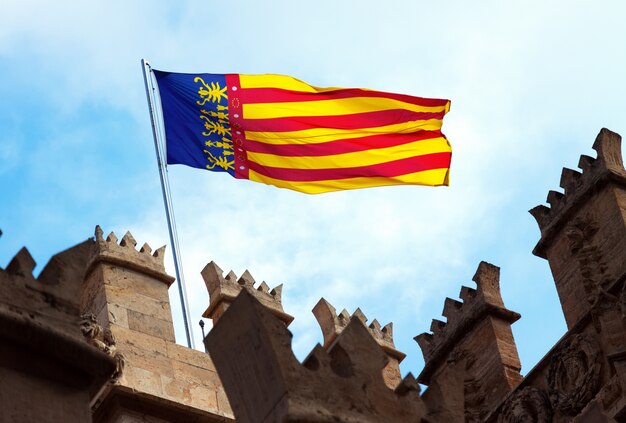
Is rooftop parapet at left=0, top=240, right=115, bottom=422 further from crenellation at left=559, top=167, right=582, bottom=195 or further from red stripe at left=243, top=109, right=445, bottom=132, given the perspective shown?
red stripe at left=243, top=109, right=445, bottom=132

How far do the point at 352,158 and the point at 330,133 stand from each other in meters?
0.57

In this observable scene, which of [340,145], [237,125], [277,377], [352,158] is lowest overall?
[277,377]

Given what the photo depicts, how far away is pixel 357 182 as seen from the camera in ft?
62.8

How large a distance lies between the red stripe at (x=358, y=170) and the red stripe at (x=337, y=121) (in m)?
0.65

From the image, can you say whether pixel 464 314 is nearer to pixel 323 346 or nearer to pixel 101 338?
pixel 101 338

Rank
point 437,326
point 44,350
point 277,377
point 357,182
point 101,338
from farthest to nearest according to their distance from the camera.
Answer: point 357,182
point 437,326
point 101,338
point 277,377
point 44,350

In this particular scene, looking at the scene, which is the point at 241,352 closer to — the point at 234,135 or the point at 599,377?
the point at 599,377

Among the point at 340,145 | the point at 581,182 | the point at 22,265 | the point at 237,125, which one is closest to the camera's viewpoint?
the point at 22,265

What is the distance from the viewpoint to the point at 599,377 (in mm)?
14367

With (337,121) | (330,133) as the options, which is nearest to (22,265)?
(330,133)

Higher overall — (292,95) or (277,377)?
(292,95)

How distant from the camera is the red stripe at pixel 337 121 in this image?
1956 centimetres

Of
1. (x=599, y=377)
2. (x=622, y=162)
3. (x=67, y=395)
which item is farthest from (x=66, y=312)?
(x=622, y=162)

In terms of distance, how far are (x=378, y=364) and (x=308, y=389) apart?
0.85 metres
